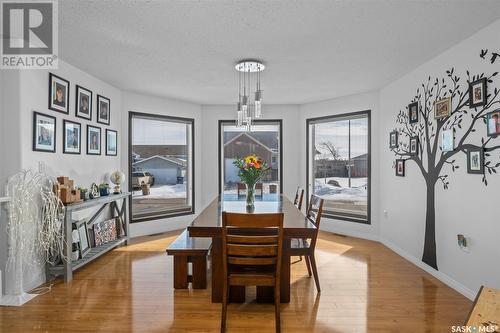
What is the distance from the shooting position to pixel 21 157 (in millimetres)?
3004

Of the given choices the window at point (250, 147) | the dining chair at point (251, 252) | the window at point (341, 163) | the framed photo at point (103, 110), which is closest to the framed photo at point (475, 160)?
the dining chair at point (251, 252)

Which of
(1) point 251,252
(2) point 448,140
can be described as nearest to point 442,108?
(2) point 448,140

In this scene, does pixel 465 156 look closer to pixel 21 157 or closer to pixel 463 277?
pixel 463 277

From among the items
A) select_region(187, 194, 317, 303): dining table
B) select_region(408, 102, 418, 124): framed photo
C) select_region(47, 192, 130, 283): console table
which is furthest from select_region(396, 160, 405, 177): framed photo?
select_region(47, 192, 130, 283): console table

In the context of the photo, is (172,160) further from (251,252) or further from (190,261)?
(251,252)

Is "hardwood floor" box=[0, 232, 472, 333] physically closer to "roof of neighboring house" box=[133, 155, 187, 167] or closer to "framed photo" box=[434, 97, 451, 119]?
"framed photo" box=[434, 97, 451, 119]

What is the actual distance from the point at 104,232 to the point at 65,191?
1216 millimetres

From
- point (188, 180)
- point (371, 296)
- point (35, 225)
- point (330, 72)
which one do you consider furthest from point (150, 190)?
point (371, 296)

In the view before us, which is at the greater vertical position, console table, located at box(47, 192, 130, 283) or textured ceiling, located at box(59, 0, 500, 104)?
textured ceiling, located at box(59, 0, 500, 104)

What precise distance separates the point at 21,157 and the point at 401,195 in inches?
182

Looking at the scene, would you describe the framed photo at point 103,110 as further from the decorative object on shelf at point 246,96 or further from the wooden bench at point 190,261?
the wooden bench at point 190,261

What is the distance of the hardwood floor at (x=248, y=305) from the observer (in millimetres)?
2439

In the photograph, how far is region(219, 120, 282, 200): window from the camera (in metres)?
6.32

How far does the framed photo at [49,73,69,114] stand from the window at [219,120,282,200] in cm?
306
